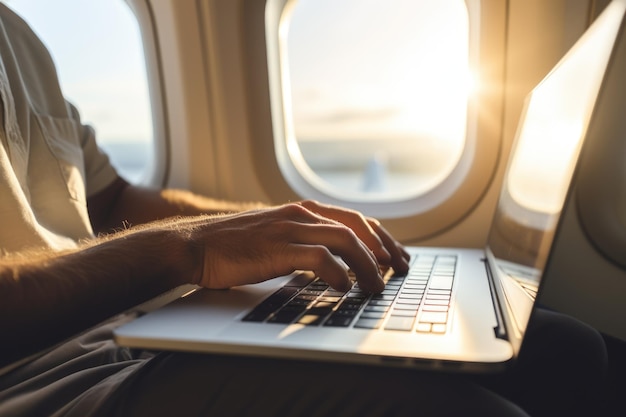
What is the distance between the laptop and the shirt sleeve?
0.62 m

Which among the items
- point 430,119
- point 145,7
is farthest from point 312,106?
point 145,7

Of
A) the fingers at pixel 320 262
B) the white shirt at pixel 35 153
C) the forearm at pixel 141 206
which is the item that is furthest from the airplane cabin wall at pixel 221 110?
the fingers at pixel 320 262

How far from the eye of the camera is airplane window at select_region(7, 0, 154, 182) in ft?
4.77

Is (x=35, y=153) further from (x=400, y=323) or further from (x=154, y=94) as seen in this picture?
(x=400, y=323)

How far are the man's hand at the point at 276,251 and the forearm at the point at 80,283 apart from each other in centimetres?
4

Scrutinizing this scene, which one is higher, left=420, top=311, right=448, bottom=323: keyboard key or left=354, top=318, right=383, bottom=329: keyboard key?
left=354, top=318, right=383, bottom=329: keyboard key

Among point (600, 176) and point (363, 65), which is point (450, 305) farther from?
point (363, 65)

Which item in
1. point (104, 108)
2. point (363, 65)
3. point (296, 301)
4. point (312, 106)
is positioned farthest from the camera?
point (363, 65)

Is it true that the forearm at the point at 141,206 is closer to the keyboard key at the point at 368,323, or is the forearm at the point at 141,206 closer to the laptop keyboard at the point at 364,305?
the laptop keyboard at the point at 364,305

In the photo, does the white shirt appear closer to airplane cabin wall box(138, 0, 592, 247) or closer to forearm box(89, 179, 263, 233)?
forearm box(89, 179, 263, 233)

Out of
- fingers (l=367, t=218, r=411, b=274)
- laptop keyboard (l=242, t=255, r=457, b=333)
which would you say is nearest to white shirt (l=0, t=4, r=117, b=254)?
laptop keyboard (l=242, t=255, r=457, b=333)

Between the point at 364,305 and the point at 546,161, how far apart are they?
0.29 meters

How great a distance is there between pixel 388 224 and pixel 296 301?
0.64m

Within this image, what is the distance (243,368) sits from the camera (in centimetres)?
53
